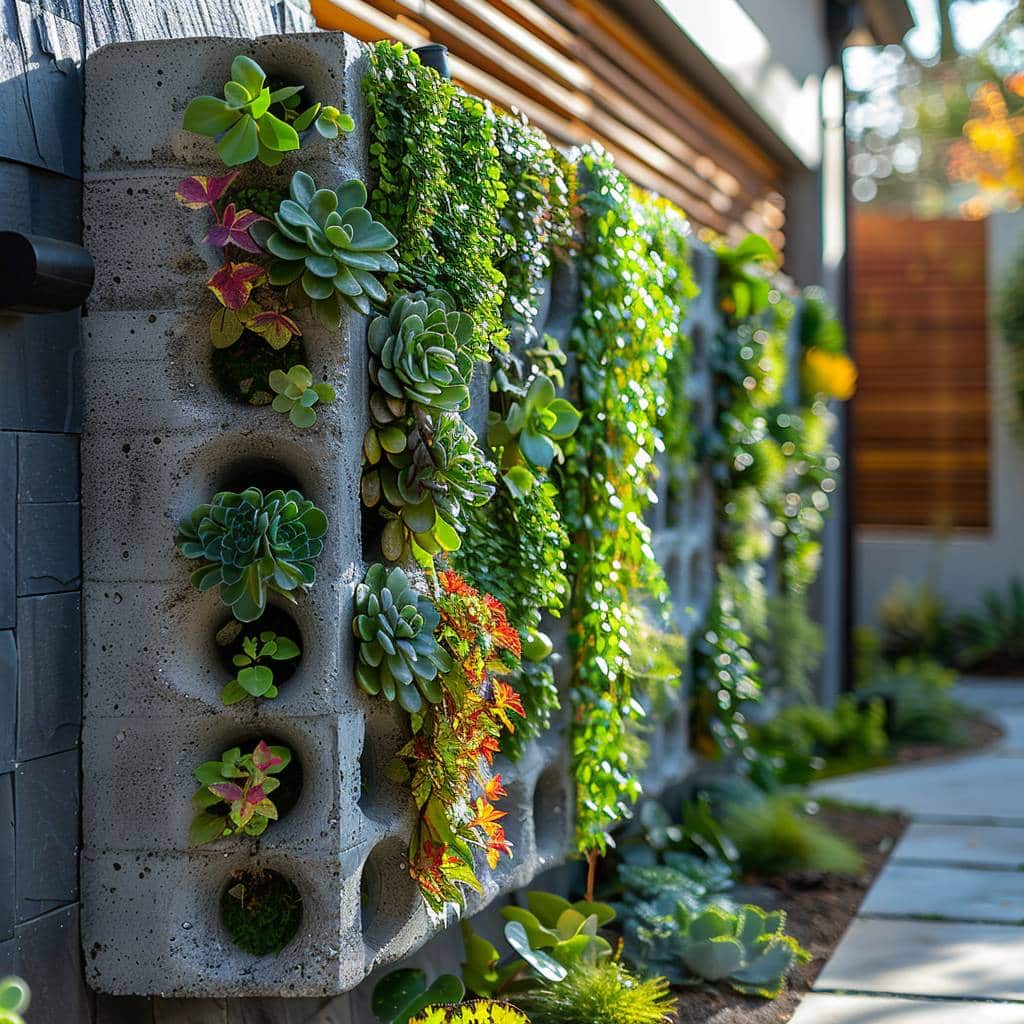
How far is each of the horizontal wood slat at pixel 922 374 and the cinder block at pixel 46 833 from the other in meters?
7.91

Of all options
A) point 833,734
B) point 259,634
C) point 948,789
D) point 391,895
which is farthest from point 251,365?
point 833,734

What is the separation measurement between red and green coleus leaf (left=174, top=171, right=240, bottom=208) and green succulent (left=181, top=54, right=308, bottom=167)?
3 centimetres

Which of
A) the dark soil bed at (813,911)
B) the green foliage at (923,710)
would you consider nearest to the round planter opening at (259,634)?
the dark soil bed at (813,911)

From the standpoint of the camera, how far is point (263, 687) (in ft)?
7.44

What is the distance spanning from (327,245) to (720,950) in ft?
6.16

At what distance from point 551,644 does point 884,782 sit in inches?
130

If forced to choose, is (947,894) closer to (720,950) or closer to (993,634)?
(720,950)

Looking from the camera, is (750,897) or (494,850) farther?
(750,897)

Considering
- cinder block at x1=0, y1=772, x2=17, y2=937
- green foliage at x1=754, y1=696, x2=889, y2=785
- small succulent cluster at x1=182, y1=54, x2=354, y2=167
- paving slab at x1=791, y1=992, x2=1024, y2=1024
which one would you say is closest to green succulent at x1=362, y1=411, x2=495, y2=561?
small succulent cluster at x1=182, y1=54, x2=354, y2=167

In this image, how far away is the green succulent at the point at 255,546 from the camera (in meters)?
2.20

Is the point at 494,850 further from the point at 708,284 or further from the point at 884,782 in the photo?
the point at 884,782

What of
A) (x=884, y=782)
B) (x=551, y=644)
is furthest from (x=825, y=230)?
(x=551, y=644)

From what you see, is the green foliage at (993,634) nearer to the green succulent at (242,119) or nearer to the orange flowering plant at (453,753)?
the orange flowering plant at (453,753)

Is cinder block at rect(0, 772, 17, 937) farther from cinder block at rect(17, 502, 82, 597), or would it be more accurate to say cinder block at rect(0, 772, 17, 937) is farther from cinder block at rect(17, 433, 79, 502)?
cinder block at rect(17, 433, 79, 502)
